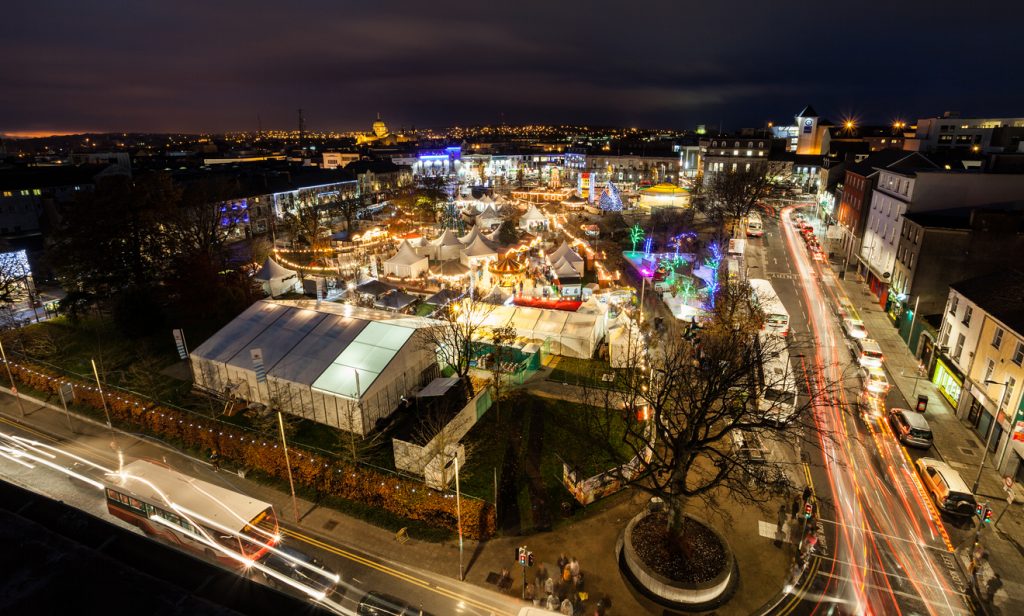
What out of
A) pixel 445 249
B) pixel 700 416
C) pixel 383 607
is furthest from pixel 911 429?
pixel 445 249

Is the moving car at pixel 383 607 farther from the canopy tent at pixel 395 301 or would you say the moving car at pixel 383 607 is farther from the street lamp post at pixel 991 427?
the canopy tent at pixel 395 301

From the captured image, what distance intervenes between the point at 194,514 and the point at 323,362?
25.6 feet

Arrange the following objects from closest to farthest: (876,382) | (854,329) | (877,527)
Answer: (877,527) → (876,382) → (854,329)

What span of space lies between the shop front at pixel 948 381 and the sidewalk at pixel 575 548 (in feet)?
39.8

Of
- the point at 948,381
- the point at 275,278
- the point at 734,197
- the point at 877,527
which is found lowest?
the point at 877,527

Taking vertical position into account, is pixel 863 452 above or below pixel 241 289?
below

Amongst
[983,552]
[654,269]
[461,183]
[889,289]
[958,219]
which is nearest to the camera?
[983,552]

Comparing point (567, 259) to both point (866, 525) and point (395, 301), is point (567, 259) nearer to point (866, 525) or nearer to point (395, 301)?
point (395, 301)

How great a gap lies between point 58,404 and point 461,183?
287 ft

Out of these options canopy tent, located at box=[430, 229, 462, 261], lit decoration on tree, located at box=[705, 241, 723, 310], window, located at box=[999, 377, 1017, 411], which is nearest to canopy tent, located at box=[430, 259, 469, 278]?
canopy tent, located at box=[430, 229, 462, 261]

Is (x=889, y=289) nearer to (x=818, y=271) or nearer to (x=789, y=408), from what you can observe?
(x=818, y=271)

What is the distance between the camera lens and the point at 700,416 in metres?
13.3

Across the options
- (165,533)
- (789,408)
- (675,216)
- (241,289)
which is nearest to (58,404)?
(241,289)

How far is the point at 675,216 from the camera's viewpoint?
2324 inches
